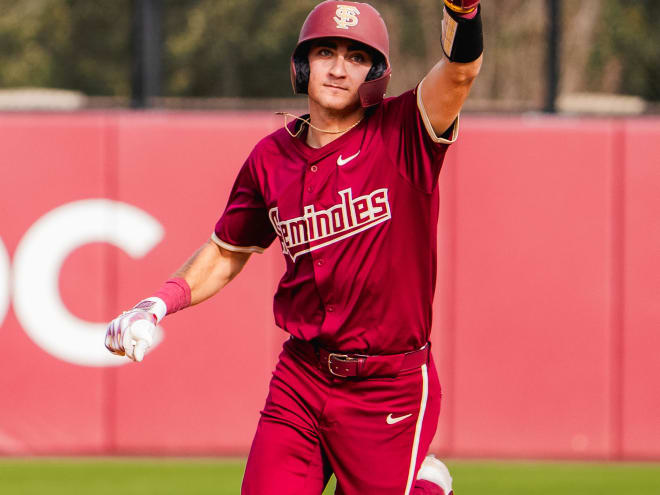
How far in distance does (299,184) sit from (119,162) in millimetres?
3312

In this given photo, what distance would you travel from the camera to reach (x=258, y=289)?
646 centimetres

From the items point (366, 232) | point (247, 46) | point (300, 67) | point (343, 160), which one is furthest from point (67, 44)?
point (366, 232)

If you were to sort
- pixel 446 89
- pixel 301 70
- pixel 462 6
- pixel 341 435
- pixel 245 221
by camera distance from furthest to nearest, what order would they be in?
pixel 245 221, pixel 301 70, pixel 341 435, pixel 446 89, pixel 462 6

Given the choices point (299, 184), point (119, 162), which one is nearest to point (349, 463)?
point (299, 184)

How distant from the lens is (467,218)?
21.1 feet

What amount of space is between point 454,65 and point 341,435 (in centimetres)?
111

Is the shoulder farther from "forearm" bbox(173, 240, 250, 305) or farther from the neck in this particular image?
"forearm" bbox(173, 240, 250, 305)

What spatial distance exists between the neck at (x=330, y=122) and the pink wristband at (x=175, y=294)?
24.1 inches

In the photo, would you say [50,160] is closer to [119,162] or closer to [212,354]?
[119,162]

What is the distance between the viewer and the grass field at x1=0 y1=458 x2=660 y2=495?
19.0 feet

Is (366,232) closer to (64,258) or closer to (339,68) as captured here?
(339,68)

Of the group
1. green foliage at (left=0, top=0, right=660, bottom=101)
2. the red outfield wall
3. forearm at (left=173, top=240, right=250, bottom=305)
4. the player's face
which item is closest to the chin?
the player's face

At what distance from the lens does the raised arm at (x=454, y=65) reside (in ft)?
9.76

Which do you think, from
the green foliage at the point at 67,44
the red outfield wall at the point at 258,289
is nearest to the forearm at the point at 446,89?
the red outfield wall at the point at 258,289
